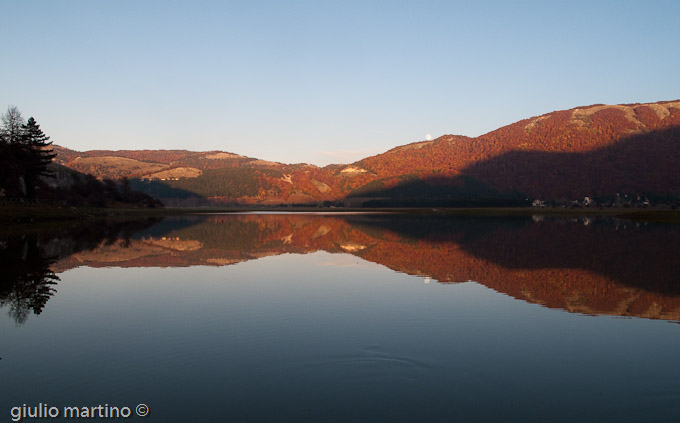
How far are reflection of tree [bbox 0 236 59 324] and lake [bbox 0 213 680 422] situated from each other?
127 millimetres

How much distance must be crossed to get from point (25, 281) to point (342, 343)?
16990 millimetres

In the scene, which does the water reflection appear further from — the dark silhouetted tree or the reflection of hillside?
the dark silhouetted tree

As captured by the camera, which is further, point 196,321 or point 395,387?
point 196,321

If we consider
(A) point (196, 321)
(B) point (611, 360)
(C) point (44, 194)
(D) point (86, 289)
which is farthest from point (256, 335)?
(C) point (44, 194)

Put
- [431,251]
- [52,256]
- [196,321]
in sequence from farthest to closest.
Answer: [431,251], [52,256], [196,321]

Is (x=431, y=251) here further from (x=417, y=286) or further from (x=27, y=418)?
(x=27, y=418)

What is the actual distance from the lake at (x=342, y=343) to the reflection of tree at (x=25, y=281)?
5.0 inches

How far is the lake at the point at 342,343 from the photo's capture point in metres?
8.32

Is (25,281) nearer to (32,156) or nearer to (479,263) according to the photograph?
(479,263)

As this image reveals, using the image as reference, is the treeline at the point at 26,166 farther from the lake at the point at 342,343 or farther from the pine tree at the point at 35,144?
the lake at the point at 342,343

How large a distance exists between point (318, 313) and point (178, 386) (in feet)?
23.1

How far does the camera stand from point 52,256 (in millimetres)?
30234

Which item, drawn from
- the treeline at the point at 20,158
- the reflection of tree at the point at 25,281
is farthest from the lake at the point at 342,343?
the treeline at the point at 20,158

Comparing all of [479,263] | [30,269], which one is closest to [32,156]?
[30,269]
